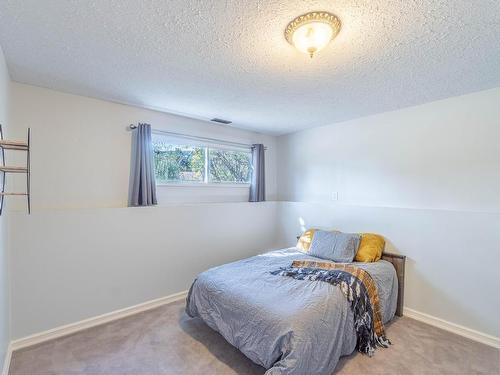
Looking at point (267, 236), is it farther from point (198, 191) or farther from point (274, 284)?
point (274, 284)

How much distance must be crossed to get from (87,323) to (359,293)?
2.61 m

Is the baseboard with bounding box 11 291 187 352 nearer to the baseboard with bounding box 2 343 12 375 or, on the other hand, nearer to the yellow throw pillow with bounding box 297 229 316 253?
the baseboard with bounding box 2 343 12 375

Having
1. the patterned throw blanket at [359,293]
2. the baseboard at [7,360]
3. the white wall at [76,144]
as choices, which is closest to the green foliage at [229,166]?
the white wall at [76,144]

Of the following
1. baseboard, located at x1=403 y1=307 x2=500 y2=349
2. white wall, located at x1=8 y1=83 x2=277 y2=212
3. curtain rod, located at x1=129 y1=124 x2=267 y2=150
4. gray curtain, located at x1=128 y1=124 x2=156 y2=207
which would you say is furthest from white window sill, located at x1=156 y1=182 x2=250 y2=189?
baseboard, located at x1=403 y1=307 x2=500 y2=349

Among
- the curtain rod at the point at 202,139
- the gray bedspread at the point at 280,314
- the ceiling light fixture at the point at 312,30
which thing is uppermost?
the ceiling light fixture at the point at 312,30

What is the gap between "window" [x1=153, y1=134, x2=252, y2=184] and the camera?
132 inches

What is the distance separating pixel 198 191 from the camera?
3.65 meters

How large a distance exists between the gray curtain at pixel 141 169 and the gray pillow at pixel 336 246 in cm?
204

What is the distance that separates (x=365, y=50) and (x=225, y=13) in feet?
3.29

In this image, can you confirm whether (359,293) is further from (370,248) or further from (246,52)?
(246,52)

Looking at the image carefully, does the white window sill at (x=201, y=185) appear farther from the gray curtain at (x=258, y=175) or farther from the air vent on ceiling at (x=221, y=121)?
the air vent on ceiling at (x=221, y=121)

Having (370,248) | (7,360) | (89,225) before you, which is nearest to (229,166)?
(89,225)

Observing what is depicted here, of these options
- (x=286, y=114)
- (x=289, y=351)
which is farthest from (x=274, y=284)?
(x=286, y=114)

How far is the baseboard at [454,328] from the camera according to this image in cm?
236
